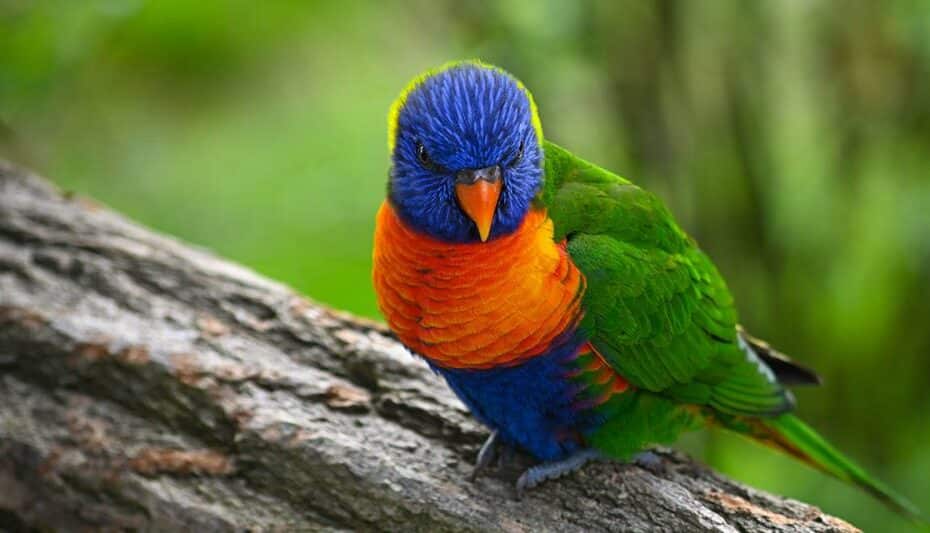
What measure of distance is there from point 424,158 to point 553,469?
2.44ft

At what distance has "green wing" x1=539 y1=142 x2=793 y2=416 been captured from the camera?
1.86 m

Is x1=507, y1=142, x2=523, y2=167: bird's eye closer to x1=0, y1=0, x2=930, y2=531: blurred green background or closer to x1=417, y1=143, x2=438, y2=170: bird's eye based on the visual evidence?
x1=417, y1=143, x2=438, y2=170: bird's eye

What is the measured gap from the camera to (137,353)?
229 centimetres

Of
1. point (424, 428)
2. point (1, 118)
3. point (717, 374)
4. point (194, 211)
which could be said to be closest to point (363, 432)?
point (424, 428)

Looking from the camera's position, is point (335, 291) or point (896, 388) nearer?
point (896, 388)

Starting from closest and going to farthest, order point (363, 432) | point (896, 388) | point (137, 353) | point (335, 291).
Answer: point (363, 432) < point (137, 353) < point (896, 388) < point (335, 291)

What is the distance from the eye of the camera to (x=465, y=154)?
1.70 m

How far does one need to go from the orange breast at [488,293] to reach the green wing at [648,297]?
0.18 ft

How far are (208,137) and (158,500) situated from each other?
3.93m

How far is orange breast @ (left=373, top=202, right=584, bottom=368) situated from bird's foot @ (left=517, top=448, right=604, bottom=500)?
1.08ft

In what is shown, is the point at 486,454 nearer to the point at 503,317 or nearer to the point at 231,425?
the point at 503,317

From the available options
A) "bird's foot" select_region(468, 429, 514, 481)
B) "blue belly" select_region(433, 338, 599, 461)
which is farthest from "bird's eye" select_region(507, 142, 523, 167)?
"bird's foot" select_region(468, 429, 514, 481)

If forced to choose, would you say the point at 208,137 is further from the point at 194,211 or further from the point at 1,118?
the point at 1,118

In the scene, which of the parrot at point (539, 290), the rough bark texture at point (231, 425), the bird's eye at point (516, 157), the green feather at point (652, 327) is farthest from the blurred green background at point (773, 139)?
the bird's eye at point (516, 157)
